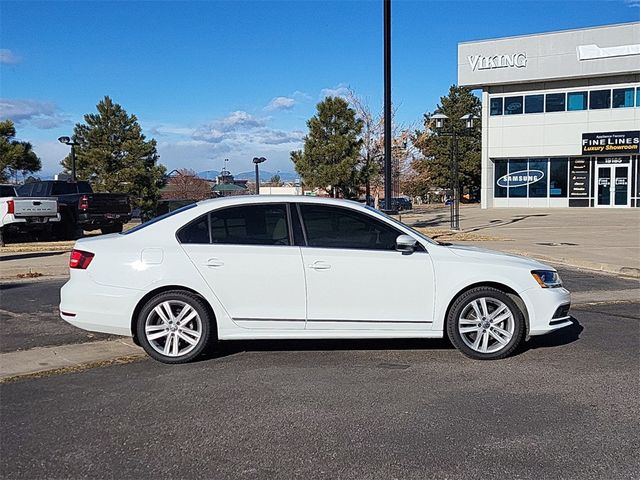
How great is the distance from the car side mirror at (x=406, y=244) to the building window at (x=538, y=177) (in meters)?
36.5

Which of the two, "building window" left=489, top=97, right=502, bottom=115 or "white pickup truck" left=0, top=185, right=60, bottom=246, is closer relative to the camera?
"white pickup truck" left=0, top=185, right=60, bottom=246

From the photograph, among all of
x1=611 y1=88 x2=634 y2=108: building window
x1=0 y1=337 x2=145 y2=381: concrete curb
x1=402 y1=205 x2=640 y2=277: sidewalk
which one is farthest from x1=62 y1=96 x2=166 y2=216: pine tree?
x1=0 y1=337 x2=145 y2=381: concrete curb

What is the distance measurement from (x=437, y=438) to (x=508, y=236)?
642 inches

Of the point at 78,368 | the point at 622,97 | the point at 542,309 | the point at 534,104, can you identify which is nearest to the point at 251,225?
the point at 78,368

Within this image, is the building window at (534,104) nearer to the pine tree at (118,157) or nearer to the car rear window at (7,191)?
the pine tree at (118,157)

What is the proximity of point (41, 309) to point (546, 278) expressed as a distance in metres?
6.48

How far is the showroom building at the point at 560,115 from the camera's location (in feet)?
121

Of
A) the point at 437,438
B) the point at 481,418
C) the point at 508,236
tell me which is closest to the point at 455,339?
the point at 481,418

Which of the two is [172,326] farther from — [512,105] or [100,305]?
[512,105]

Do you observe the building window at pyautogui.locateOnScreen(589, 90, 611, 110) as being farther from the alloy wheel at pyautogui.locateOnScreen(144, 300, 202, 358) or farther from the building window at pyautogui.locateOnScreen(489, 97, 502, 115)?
the alloy wheel at pyautogui.locateOnScreen(144, 300, 202, 358)

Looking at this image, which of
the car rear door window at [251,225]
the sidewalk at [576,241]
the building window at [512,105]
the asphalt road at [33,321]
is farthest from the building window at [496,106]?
the car rear door window at [251,225]

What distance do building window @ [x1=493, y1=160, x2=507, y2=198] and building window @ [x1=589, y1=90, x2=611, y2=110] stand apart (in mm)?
6154

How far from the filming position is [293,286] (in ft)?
18.7

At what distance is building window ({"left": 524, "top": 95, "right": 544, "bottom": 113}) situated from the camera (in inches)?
1538
